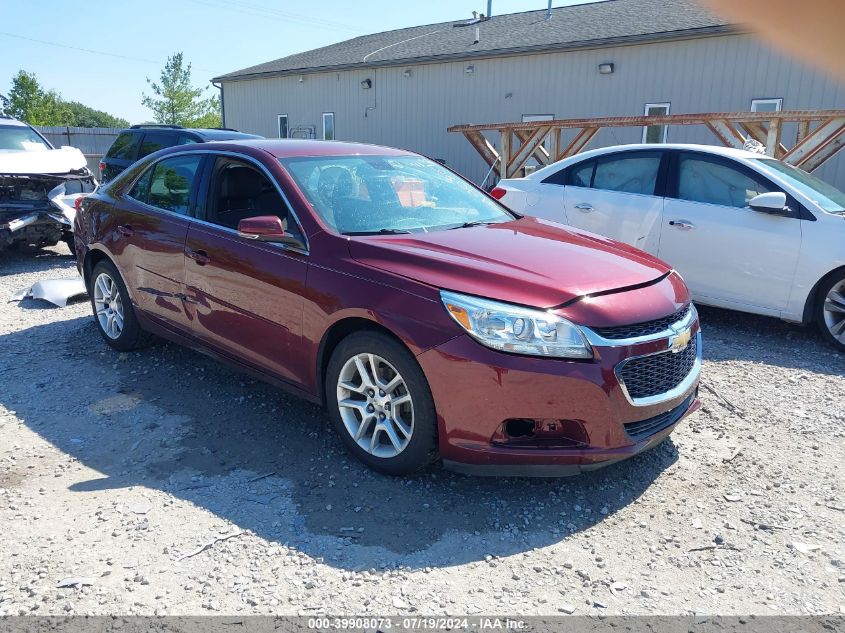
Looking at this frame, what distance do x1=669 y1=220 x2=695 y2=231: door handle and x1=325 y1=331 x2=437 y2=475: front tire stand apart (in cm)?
386

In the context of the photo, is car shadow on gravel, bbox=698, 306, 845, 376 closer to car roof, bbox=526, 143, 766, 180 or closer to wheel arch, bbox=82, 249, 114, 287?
car roof, bbox=526, 143, 766, 180

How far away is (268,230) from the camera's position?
360 centimetres

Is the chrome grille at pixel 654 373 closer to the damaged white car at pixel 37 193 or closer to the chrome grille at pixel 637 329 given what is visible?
the chrome grille at pixel 637 329

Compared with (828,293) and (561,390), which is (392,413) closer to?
(561,390)

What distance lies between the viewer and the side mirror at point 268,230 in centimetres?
360

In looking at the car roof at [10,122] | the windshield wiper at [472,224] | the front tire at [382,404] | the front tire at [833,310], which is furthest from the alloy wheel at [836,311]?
the car roof at [10,122]

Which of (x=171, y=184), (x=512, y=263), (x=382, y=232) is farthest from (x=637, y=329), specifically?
(x=171, y=184)

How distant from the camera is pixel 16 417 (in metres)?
4.15

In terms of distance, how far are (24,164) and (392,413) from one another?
299 inches

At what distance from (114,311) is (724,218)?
5.08 meters

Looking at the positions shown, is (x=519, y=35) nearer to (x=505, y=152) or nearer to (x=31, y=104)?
(x=505, y=152)

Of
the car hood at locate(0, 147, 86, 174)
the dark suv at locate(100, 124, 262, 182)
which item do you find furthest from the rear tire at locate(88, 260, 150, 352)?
the dark suv at locate(100, 124, 262, 182)

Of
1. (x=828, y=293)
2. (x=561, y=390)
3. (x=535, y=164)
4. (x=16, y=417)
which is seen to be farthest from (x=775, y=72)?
(x=16, y=417)

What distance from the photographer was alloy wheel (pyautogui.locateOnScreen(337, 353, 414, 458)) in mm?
3262
